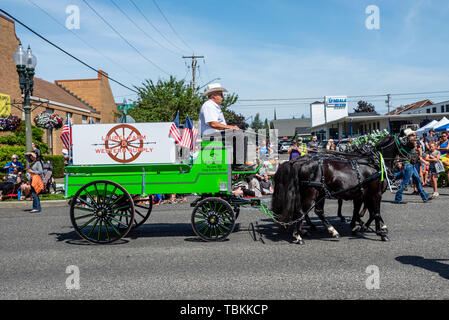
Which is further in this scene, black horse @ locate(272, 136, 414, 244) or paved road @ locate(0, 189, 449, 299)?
black horse @ locate(272, 136, 414, 244)

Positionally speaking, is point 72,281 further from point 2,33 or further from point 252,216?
point 2,33

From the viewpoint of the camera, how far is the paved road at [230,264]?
4.12m

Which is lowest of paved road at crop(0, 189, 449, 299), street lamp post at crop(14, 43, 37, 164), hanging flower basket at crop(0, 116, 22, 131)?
paved road at crop(0, 189, 449, 299)

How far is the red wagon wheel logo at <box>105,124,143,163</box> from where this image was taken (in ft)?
20.2

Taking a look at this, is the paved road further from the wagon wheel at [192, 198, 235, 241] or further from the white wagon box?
the white wagon box

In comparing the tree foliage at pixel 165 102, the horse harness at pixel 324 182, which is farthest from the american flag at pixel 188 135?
the tree foliage at pixel 165 102

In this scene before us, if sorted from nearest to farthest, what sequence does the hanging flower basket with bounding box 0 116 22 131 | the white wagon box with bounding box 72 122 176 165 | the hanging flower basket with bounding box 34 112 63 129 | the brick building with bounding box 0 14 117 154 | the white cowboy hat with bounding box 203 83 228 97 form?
the white wagon box with bounding box 72 122 176 165 < the white cowboy hat with bounding box 203 83 228 97 < the hanging flower basket with bounding box 0 116 22 131 < the hanging flower basket with bounding box 34 112 63 129 < the brick building with bounding box 0 14 117 154

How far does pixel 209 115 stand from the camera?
248 inches

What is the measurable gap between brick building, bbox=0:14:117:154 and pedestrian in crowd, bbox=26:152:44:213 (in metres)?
3.90

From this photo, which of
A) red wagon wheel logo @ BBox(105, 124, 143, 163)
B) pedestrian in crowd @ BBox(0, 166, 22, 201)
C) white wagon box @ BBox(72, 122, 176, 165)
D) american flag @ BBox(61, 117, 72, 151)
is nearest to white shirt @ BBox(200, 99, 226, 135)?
white wagon box @ BBox(72, 122, 176, 165)

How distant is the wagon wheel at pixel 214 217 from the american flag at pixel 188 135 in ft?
3.34

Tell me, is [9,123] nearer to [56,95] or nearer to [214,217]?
[56,95]

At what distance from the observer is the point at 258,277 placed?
456cm

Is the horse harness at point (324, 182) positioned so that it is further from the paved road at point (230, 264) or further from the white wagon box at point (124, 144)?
the white wagon box at point (124, 144)
